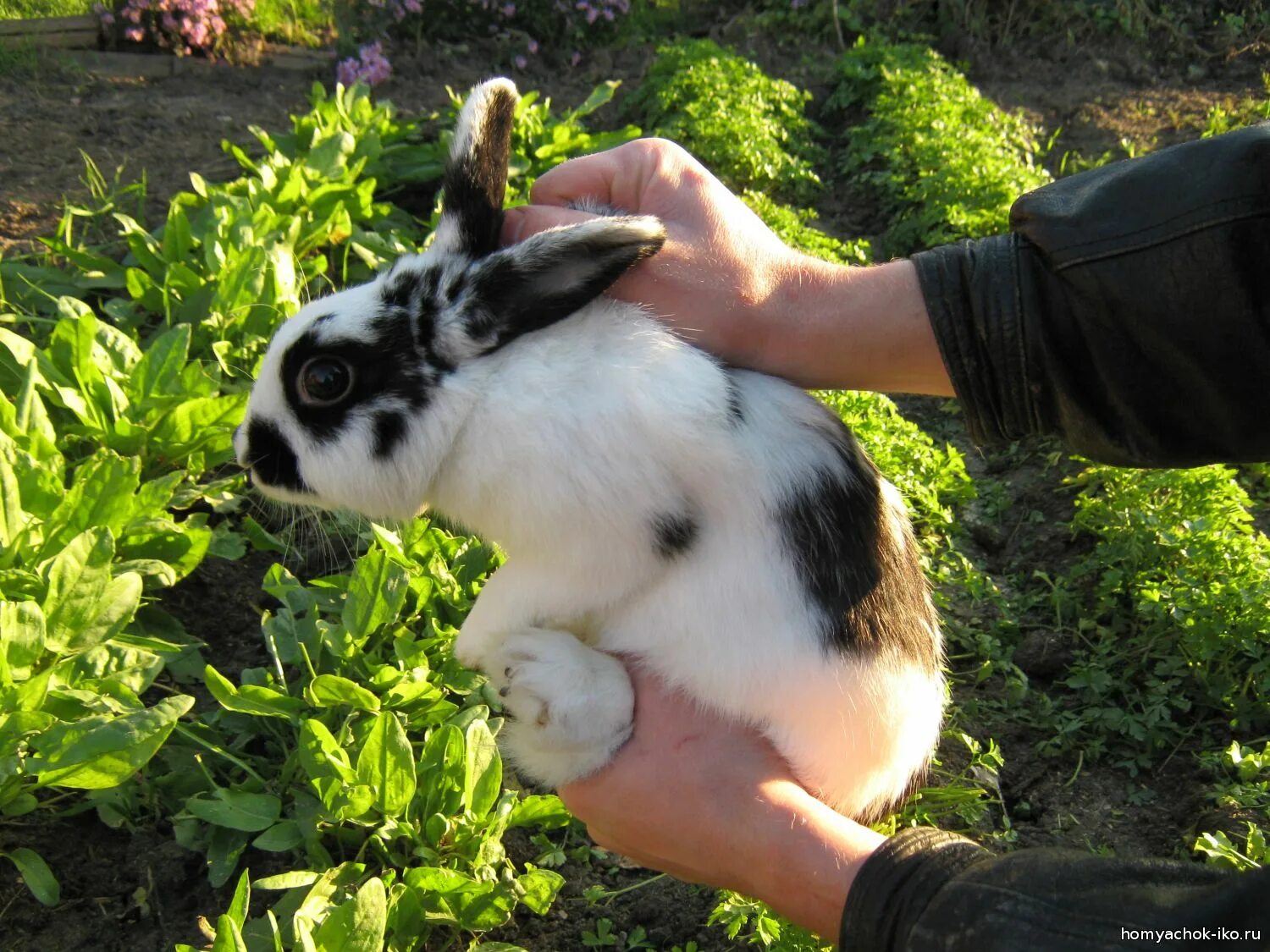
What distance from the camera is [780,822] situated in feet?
6.91

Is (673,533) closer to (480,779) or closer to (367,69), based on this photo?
(480,779)

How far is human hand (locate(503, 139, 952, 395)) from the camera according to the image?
2.44 m

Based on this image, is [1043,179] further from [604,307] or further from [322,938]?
[322,938]

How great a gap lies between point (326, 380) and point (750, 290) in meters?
0.96

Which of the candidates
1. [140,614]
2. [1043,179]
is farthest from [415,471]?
[1043,179]

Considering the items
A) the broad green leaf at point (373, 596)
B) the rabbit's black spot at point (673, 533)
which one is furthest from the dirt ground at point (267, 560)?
the rabbit's black spot at point (673, 533)

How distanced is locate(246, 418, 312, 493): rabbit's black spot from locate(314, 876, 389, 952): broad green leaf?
0.87 m

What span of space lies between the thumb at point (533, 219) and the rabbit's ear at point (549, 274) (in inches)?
9.9

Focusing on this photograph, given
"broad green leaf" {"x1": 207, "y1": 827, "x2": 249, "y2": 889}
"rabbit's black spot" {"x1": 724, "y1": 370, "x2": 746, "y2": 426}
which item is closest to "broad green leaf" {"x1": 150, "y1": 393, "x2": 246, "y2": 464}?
"broad green leaf" {"x1": 207, "y1": 827, "x2": 249, "y2": 889}

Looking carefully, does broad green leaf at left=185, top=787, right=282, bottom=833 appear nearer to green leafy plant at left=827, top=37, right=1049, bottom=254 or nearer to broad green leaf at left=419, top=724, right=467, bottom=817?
broad green leaf at left=419, top=724, right=467, bottom=817

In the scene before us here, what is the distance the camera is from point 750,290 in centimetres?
248

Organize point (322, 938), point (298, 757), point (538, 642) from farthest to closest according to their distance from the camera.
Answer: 1. point (298, 757)
2. point (538, 642)
3. point (322, 938)

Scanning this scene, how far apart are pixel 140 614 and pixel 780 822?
1.83 metres

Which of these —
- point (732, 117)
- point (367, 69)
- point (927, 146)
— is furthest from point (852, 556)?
point (367, 69)
